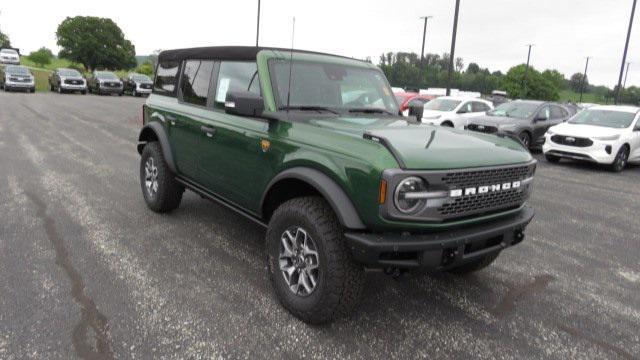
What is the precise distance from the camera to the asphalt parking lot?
302 cm

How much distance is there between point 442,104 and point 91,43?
64.4m

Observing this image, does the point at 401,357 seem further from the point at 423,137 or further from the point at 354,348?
the point at 423,137

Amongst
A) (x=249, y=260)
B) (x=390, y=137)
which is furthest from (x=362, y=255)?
(x=249, y=260)

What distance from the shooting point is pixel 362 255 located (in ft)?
9.25

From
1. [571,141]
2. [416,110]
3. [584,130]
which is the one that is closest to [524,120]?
[584,130]

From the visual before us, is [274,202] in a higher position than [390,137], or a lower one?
lower

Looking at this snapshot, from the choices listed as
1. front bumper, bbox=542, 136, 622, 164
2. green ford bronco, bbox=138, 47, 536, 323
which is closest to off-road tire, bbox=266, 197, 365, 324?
green ford bronco, bbox=138, 47, 536, 323

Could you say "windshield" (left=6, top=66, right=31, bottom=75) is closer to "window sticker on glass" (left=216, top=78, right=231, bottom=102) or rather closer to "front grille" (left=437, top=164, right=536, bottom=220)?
"window sticker on glass" (left=216, top=78, right=231, bottom=102)

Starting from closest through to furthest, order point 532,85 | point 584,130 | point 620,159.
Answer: point 620,159 → point 584,130 → point 532,85

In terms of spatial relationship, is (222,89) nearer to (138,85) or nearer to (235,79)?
(235,79)

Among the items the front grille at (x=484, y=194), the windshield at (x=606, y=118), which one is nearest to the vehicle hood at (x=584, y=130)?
the windshield at (x=606, y=118)

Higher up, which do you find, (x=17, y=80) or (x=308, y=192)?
(x=17, y=80)

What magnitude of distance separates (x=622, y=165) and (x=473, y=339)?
1072 centimetres

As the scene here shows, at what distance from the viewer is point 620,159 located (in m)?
11.4
